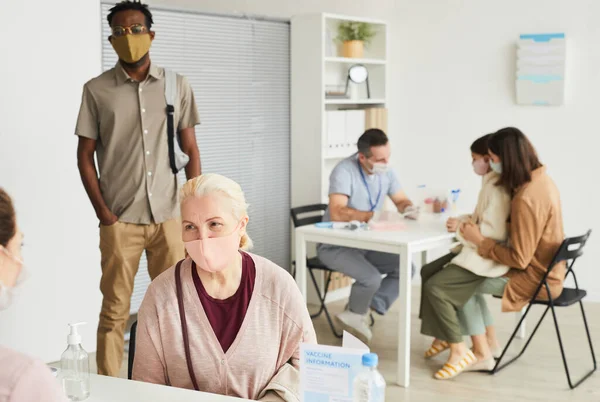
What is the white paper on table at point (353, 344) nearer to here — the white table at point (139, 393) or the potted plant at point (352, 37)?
the white table at point (139, 393)

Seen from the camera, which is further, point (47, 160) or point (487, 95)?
point (487, 95)

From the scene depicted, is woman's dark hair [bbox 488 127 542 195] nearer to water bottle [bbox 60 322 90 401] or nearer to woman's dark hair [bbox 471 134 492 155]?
woman's dark hair [bbox 471 134 492 155]

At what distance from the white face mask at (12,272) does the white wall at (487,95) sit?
14.9 ft

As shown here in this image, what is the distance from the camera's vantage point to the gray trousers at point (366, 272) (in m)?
4.70

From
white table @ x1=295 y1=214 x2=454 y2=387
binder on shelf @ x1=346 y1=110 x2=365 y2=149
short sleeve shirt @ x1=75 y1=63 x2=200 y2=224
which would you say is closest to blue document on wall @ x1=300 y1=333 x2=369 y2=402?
short sleeve shirt @ x1=75 y1=63 x2=200 y2=224

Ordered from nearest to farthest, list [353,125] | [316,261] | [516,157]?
[516,157], [316,261], [353,125]

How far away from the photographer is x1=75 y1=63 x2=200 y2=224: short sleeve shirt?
367cm

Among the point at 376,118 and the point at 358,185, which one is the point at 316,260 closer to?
the point at 358,185

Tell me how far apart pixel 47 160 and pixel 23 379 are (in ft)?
9.67

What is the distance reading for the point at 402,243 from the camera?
409cm

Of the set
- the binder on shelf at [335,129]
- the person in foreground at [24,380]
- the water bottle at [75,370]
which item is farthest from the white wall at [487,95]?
the person in foreground at [24,380]

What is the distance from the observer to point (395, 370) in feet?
14.2

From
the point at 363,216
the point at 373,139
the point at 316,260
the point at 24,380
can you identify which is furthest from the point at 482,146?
the point at 24,380

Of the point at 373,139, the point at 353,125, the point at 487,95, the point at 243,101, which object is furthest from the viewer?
the point at 487,95
